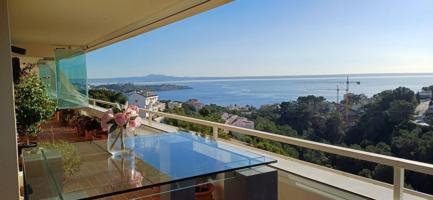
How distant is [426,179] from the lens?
181 cm

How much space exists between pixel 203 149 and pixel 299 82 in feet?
4.20

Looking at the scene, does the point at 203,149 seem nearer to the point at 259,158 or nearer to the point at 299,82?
the point at 259,158

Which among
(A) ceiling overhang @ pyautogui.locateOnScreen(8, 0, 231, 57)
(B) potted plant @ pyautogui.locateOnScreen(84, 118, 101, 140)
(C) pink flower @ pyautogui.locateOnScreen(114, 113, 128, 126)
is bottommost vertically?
(B) potted plant @ pyautogui.locateOnScreen(84, 118, 101, 140)

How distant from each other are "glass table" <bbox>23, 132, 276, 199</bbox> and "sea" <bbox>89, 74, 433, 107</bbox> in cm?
90

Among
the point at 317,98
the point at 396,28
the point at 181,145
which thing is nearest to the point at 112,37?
the point at 181,145

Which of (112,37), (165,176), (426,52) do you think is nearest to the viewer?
(165,176)

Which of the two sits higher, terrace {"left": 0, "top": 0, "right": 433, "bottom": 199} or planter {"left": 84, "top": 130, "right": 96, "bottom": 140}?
terrace {"left": 0, "top": 0, "right": 433, "bottom": 199}

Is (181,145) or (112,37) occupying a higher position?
(112,37)

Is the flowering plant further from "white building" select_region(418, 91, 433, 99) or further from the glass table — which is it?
"white building" select_region(418, 91, 433, 99)

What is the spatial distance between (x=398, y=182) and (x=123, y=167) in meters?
1.73

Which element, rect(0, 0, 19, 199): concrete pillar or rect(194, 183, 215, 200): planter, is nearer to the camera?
rect(0, 0, 19, 199): concrete pillar

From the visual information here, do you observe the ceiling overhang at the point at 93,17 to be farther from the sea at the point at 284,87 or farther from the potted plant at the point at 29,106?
the sea at the point at 284,87

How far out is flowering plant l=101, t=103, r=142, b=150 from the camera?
8.10ft

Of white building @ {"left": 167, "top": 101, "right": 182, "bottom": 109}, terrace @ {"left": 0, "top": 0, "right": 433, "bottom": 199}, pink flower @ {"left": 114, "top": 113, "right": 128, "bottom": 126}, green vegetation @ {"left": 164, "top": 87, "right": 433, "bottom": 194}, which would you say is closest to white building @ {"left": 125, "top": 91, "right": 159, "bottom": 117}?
white building @ {"left": 167, "top": 101, "right": 182, "bottom": 109}
